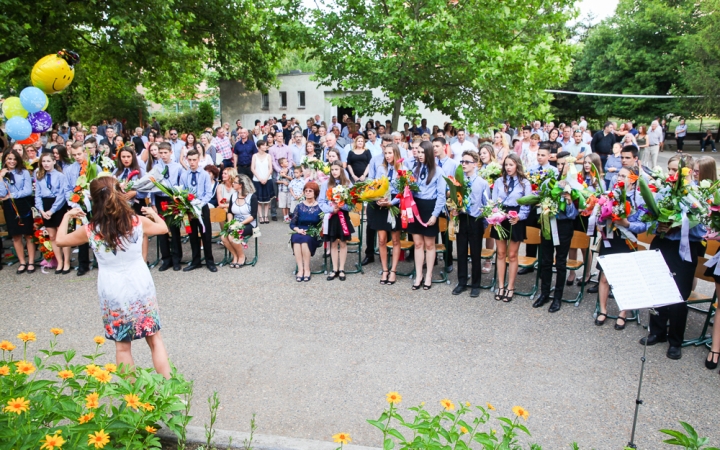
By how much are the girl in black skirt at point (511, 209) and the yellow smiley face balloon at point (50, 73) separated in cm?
667

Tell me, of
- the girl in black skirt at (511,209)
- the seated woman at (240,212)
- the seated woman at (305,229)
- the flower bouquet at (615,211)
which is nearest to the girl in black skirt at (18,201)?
the seated woman at (240,212)

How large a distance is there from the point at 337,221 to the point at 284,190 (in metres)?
4.41

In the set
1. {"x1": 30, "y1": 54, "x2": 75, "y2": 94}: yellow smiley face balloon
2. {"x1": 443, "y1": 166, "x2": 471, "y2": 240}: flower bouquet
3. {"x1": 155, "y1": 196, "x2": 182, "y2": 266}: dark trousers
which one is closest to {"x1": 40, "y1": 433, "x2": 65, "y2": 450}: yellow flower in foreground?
{"x1": 443, "y1": 166, "x2": 471, "y2": 240}: flower bouquet

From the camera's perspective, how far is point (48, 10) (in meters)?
14.1

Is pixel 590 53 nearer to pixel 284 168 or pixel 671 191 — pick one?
pixel 284 168

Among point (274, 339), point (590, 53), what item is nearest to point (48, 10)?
point (274, 339)

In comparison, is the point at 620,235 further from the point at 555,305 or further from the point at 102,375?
the point at 102,375

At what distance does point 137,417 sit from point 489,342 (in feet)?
13.3

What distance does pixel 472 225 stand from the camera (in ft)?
25.9

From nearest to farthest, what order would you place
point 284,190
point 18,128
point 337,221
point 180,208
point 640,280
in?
point 640,280 → point 18,128 → point 337,221 → point 180,208 → point 284,190

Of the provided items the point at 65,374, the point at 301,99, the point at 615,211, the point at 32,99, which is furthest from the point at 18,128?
the point at 301,99

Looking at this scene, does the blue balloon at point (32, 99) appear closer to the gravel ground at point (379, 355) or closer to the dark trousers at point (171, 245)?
the dark trousers at point (171, 245)

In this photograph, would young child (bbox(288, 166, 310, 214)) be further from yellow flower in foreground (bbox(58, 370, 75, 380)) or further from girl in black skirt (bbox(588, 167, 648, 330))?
yellow flower in foreground (bbox(58, 370, 75, 380))

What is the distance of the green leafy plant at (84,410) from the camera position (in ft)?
10.7
